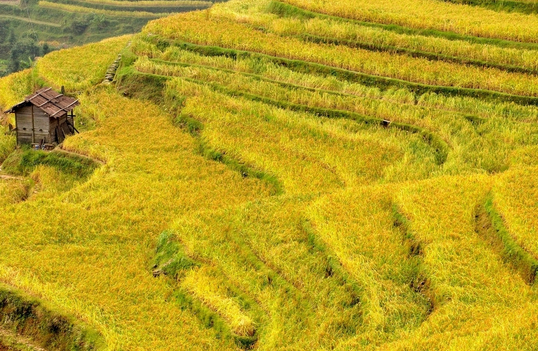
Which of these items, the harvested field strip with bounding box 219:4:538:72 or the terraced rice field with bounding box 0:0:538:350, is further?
the harvested field strip with bounding box 219:4:538:72

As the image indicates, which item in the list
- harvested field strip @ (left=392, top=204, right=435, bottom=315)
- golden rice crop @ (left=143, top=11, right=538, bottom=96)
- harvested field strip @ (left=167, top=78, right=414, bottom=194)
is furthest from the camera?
golden rice crop @ (left=143, top=11, right=538, bottom=96)

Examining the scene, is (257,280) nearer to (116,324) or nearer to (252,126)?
(116,324)

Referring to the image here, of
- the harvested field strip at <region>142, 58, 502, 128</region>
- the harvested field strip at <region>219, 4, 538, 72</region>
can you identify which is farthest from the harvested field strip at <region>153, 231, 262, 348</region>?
the harvested field strip at <region>219, 4, 538, 72</region>

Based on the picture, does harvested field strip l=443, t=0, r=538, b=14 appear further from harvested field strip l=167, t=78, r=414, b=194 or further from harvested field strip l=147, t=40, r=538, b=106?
harvested field strip l=167, t=78, r=414, b=194

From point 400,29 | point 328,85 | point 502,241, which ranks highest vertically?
point 400,29

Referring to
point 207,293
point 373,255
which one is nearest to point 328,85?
point 373,255

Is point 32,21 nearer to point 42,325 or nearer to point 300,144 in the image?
point 300,144

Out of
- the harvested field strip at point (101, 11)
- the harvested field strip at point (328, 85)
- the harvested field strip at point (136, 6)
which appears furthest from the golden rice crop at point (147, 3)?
the harvested field strip at point (328, 85)
